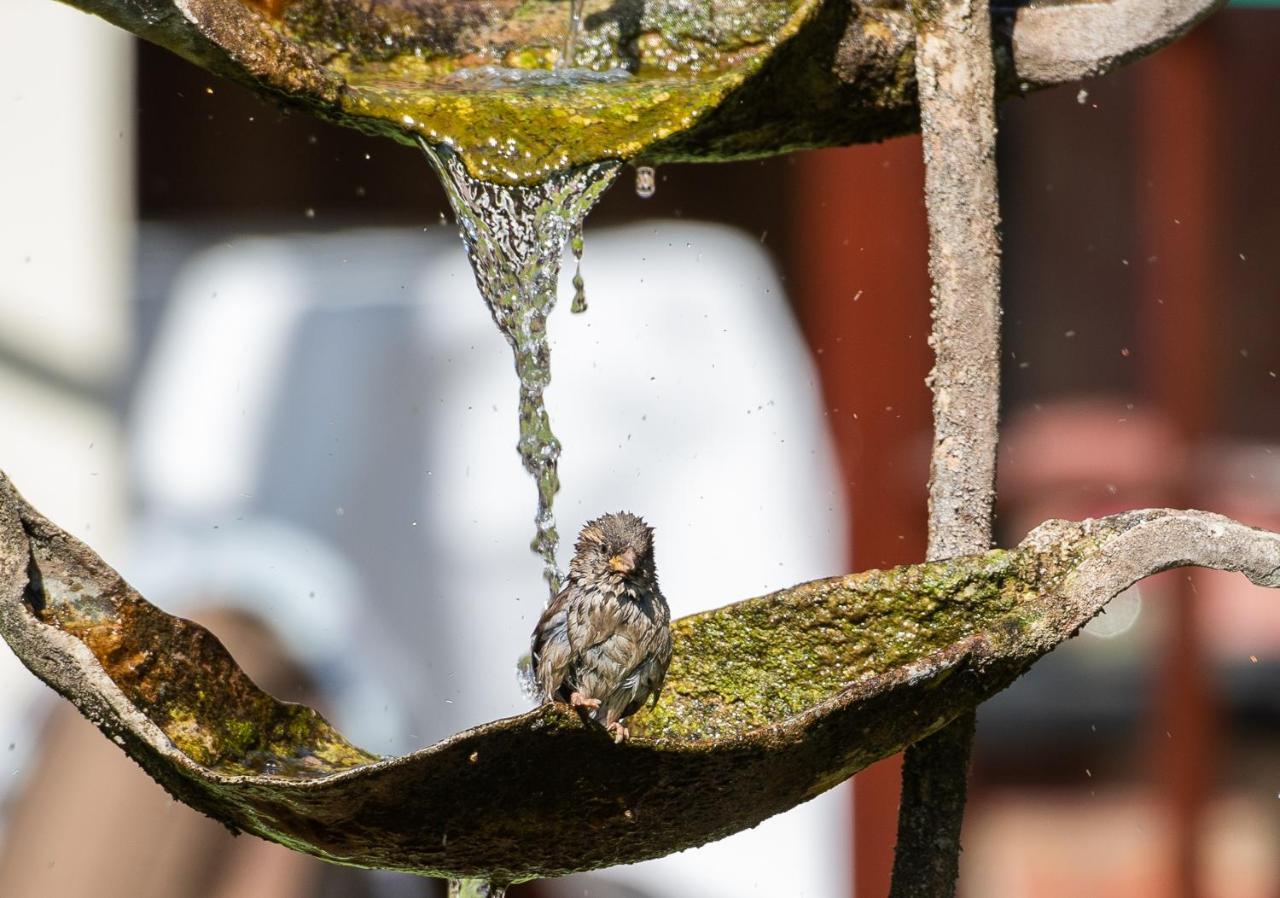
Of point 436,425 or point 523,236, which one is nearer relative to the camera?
point 523,236

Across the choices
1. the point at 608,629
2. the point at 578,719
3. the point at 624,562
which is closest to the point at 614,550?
the point at 624,562

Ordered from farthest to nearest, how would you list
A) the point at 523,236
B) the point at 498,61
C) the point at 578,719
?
1. the point at 498,61
2. the point at 523,236
3. the point at 578,719

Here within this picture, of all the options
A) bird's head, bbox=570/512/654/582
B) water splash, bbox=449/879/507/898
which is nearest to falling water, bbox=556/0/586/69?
bird's head, bbox=570/512/654/582

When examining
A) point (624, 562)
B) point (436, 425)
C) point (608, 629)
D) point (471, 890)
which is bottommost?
point (471, 890)

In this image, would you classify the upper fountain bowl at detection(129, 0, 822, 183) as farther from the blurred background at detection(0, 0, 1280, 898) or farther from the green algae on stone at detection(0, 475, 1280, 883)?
the blurred background at detection(0, 0, 1280, 898)

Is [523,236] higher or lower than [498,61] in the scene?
lower

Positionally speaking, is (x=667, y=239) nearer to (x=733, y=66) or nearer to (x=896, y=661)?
(x=733, y=66)

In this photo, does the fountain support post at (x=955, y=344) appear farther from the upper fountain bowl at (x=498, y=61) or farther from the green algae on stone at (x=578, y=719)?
the upper fountain bowl at (x=498, y=61)

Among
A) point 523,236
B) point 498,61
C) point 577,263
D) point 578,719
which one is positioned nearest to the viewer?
point 578,719

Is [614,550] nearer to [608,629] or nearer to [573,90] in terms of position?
[608,629]
